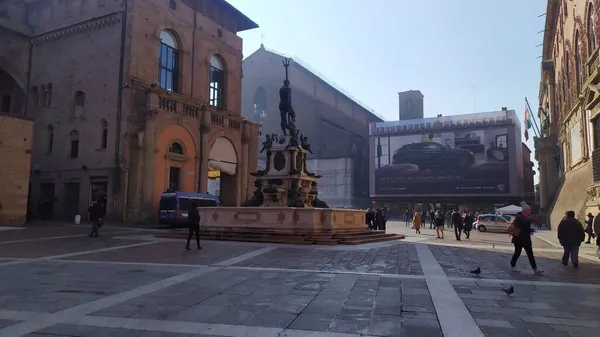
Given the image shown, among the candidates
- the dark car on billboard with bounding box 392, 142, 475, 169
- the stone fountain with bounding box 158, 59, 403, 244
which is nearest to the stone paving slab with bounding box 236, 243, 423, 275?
the stone fountain with bounding box 158, 59, 403, 244

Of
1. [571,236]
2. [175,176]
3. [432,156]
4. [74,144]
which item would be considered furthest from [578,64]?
[432,156]

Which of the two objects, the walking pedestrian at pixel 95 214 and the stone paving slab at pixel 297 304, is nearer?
the stone paving slab at pixel 297 304

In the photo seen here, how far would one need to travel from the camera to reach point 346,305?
6.15 m

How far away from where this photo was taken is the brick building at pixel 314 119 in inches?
2653

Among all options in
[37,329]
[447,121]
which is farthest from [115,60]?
[447,121]

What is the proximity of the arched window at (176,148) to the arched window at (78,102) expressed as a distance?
6555 mm

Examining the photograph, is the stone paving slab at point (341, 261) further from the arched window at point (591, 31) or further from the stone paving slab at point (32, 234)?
the arched window at point (591, 31)

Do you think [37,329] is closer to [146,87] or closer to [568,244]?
[568,244]

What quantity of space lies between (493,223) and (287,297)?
31.1 metres

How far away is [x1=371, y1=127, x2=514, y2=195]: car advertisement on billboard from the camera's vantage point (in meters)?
60.2

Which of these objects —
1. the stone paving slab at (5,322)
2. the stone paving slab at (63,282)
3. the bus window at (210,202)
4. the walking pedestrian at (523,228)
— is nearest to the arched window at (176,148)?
the bus window at (210,202)

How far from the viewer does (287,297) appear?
6.67 metres

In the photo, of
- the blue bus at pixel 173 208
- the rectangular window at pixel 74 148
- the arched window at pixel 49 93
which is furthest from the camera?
the arched window at pixel 49 93

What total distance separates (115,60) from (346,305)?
92.3ft
